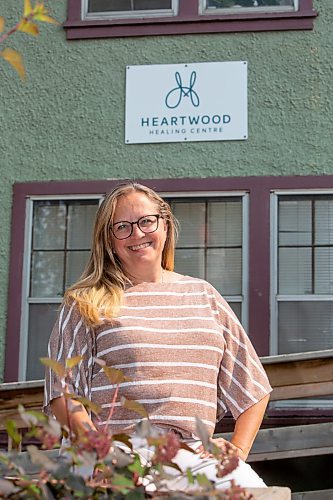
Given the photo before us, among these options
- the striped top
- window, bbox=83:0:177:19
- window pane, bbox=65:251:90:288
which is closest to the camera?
the striped top

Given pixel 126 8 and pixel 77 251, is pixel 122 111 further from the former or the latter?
pixel 77 251

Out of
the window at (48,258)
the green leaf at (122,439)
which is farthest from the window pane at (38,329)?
the green leaf at (122,439)

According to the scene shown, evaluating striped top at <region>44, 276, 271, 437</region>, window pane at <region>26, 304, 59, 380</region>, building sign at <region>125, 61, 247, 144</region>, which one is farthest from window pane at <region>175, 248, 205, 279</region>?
striped top at <region>44, 276, 271, 437</region>

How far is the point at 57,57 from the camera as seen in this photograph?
→ 6.68 metres

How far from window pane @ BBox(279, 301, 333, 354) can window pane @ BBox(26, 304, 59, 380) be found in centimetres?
153

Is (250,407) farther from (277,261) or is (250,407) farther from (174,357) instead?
(277,261)

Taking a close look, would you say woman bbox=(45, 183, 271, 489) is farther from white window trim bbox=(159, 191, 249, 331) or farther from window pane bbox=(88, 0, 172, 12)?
window pane bbox=(88, 0, 172, 12)

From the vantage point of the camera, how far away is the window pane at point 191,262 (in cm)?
646

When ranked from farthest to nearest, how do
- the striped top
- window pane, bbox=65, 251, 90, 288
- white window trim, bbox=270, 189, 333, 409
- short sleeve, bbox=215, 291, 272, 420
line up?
window pane, bbox=65, 251, 90, 288 < white window trim, bbox=270, 189, 333, 409 < short sleeve, bbox=215, 291, 272, 420 < the striped top

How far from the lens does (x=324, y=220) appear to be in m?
6.39

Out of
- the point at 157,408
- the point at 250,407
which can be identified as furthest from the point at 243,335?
the point at 157,408

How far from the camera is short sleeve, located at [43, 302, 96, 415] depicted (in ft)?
9.16

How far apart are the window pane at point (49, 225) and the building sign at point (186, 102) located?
68cm

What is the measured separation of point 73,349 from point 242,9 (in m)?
4.31
